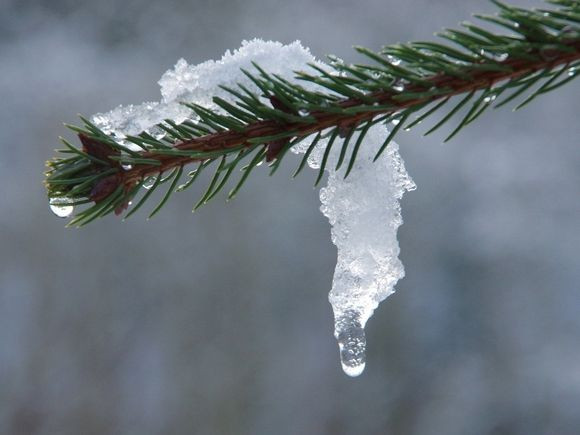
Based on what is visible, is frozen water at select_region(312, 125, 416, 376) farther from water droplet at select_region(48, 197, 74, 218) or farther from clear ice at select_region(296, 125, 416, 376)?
water droplet at select_region(48, 197, 74, 218)

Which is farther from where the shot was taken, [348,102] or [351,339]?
[351,339]

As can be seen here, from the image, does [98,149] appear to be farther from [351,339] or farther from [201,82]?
[351,339]

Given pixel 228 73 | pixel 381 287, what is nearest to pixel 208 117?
pixel 228 73

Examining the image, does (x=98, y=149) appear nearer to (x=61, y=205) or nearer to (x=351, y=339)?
(x=61, y=205)

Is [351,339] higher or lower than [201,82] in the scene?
lower

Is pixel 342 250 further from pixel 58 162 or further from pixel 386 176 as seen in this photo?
pixel 58 162

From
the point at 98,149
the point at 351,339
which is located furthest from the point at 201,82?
the point at 351,339
